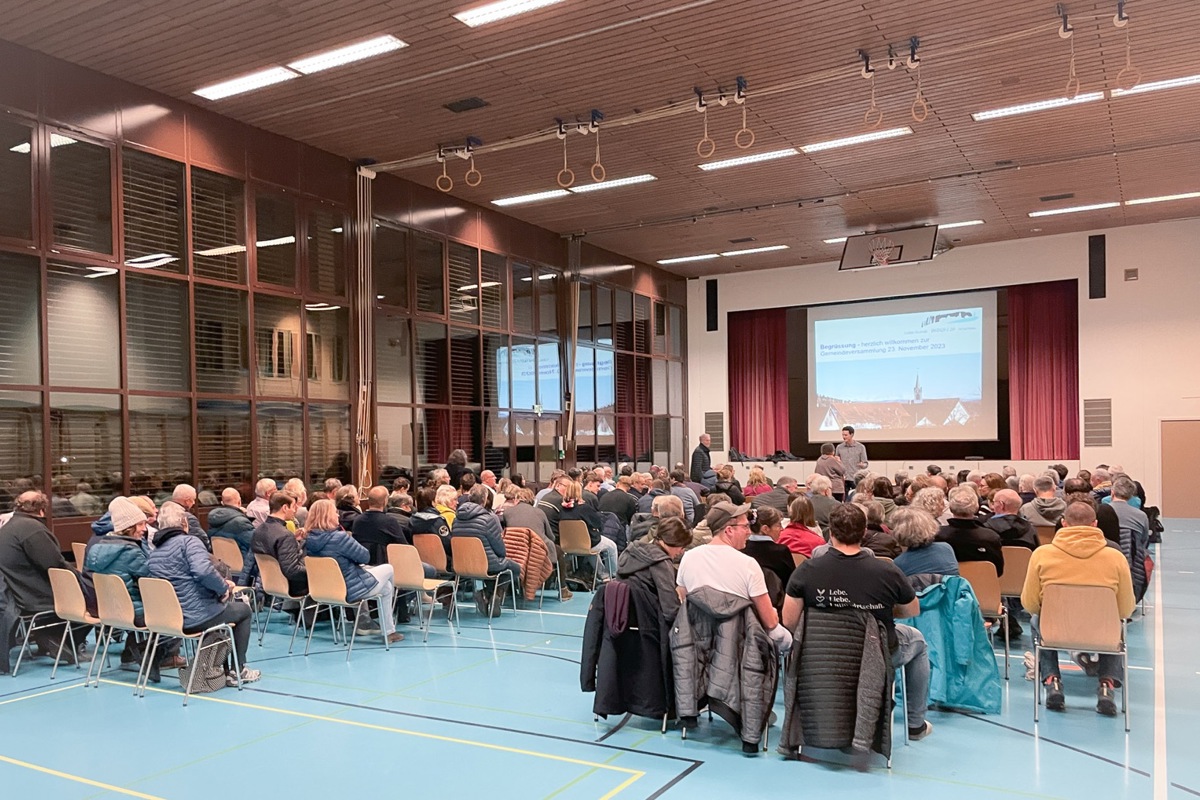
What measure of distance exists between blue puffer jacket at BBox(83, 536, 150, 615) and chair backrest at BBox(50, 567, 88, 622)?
0.15 meters

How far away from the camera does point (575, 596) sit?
878 centimetres

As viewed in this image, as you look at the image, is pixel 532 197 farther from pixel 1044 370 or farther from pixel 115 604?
pixel 1044 370

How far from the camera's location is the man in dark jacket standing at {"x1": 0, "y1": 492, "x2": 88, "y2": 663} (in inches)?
239

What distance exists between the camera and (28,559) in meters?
6.12

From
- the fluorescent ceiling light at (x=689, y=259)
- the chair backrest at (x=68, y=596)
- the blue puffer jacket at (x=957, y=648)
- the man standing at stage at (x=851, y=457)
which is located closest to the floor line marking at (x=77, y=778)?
the chair backrest at (x=68, y=596)

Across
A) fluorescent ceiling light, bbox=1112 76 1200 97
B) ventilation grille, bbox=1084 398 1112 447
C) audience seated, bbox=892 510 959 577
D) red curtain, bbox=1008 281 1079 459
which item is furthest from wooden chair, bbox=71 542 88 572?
ventilation grille, bbox=1084 398 1112 447

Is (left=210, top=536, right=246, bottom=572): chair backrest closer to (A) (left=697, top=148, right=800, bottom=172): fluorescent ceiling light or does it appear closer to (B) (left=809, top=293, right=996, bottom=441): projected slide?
(A) (left=697, top=148, right=800, bottom=172): fluorescent ceiling light

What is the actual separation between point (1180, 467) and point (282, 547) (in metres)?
15.3

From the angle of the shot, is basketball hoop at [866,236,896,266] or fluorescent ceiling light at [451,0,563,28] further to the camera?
basketball hoop at [866,236,896,266]

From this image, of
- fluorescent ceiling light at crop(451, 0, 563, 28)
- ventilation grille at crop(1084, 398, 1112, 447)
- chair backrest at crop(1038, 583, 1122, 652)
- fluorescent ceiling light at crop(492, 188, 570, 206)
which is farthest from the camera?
ventilation grille at crop(1084, 398, 1112, 447)

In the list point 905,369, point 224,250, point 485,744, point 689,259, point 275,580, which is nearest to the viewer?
point 485,744

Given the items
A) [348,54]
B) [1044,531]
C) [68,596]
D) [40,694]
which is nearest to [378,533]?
[68,596]

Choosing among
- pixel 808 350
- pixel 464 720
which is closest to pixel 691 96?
pixel 464 720

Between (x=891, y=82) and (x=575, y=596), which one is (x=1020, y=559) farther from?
(x=891, y=82)
